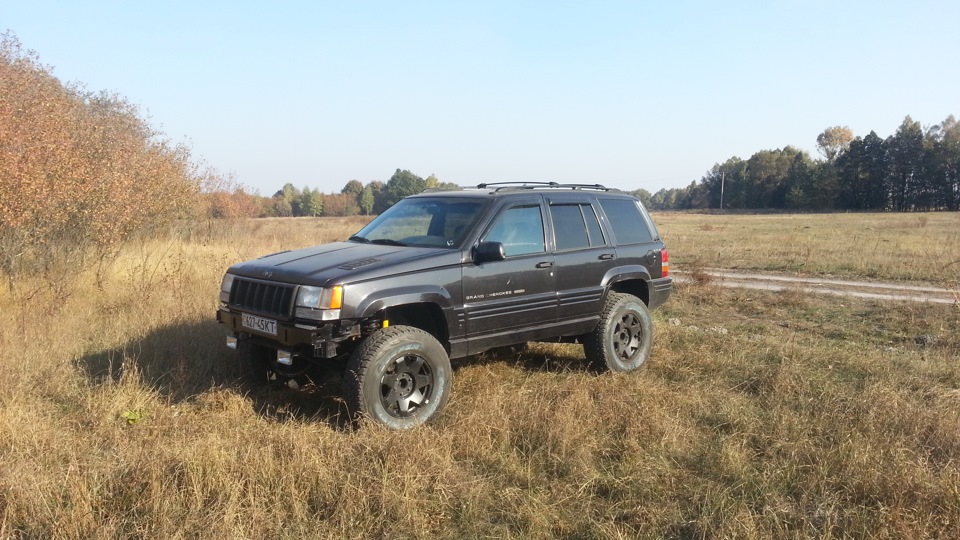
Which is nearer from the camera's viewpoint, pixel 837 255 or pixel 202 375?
pixel 202 375

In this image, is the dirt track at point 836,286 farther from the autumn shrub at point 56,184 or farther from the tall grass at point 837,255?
the autumn shrub at point 56,184

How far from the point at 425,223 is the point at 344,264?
3.88ft

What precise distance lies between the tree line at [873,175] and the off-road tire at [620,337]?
7991cm

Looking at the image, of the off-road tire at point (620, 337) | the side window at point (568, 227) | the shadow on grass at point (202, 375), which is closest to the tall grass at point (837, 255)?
the off-road tire at point (620, 337)

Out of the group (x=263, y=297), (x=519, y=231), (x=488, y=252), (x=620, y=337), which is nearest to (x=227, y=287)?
(x=263, y=297)

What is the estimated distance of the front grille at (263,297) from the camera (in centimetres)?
473

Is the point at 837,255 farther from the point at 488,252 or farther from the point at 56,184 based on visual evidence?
the point at 56,184

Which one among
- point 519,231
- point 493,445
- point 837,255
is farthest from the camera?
point 837,255

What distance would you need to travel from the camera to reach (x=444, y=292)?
499cm

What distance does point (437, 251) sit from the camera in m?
5.13

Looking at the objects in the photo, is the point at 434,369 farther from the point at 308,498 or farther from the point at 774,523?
the point at 774,523

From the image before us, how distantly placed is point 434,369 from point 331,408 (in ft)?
3.47

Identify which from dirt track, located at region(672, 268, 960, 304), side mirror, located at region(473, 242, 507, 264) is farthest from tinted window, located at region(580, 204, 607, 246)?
dirt track, located at region(672, 268, 960, 304)

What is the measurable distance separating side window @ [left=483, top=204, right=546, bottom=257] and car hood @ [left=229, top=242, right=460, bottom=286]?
54 cm
